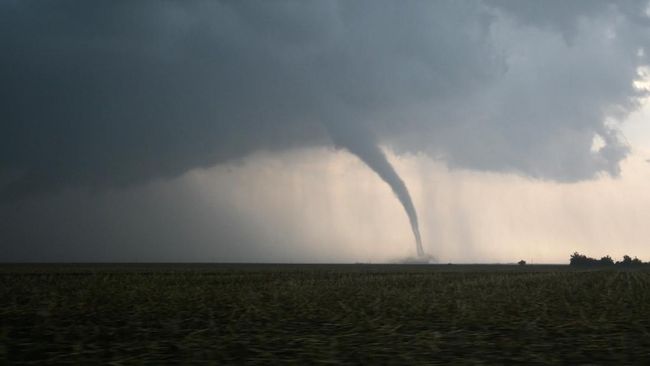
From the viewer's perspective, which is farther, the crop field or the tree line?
the tree line

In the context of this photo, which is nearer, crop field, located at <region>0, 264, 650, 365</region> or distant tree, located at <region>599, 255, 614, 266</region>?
crop field, located at <region>0, 264, 650, 365</region>

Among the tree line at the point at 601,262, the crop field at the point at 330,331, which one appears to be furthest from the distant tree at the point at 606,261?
the crop field at the point at 330,331

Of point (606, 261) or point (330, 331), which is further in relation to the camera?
point (606, 261)

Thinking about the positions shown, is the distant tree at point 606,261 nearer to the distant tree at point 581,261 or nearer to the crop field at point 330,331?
the distant tree at point 581,261

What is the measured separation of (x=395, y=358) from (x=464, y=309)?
6.82m

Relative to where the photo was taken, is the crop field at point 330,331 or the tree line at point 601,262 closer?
the crop field at point 330,331

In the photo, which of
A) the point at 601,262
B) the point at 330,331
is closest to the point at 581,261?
the point at 601,262

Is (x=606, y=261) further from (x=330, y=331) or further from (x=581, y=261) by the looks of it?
(x=330, y=331)

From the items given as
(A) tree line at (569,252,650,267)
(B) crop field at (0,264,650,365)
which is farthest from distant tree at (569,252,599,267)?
(B) crop field at (0,264,650,365)

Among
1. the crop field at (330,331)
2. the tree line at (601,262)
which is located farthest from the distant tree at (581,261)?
the crop field at (330,331)

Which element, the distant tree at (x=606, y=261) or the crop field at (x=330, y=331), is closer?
the crop field at (x=330, y=331)

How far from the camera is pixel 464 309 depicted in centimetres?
1394

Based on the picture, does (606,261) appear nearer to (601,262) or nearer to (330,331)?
(601,262)

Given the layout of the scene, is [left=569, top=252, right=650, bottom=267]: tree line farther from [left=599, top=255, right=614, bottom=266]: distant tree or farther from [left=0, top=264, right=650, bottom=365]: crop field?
[left=0, top=264, right=650, bottom=365]: crop field
